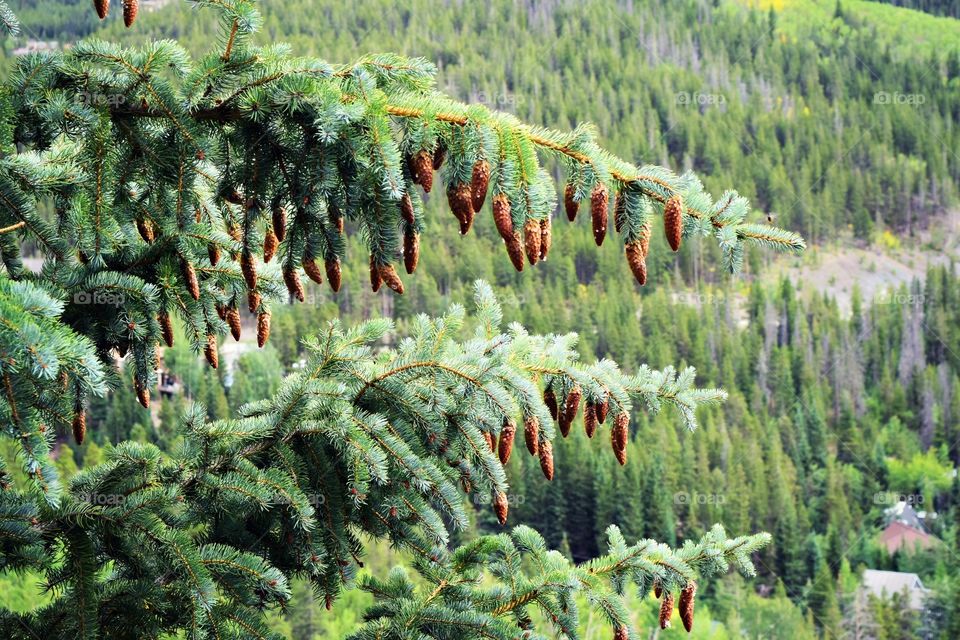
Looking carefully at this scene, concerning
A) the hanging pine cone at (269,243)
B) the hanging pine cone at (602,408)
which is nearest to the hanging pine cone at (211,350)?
the hanging pine cone at (269,243)

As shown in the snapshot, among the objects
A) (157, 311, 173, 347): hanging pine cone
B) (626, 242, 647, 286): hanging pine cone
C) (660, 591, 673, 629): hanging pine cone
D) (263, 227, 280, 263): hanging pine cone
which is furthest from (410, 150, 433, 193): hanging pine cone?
(660, 591, 673, 629): hanging pine cone

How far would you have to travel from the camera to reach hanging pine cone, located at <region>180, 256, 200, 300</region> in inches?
195

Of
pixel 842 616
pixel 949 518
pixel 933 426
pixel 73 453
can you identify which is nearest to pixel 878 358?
pixel 933 426

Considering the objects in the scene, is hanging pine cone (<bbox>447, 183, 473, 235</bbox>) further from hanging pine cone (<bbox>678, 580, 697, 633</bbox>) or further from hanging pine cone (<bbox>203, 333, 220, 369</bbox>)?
hanging pine cone (<bbox>678, 580, 697, 633</bbox>)

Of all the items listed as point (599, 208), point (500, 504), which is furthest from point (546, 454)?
point (599, 208)

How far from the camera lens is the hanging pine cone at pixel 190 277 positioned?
496cm

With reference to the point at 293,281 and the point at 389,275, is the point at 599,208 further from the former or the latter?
the point at 293,281

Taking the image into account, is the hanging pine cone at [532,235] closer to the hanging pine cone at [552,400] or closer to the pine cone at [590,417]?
the pine cone at [590,417]

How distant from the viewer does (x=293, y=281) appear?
4.94 metres

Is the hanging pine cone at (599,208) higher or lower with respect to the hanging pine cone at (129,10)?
lower

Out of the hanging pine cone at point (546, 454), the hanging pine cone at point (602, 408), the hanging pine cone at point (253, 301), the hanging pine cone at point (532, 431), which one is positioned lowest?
the hanging pine cone at point (546, 454)

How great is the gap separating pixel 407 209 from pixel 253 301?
1.45 meters

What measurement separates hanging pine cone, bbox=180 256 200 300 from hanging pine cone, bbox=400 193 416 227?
3.45 feet

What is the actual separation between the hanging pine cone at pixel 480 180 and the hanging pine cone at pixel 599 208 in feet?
1.34
